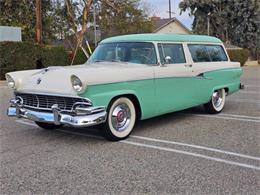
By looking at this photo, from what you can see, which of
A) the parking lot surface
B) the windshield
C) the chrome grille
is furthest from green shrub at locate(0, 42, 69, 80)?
the chrome grille

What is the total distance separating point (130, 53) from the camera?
6547 millimetres

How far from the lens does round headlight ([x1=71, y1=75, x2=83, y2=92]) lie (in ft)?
17.0

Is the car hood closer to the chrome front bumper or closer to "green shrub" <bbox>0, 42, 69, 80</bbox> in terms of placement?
the chrome front bumper

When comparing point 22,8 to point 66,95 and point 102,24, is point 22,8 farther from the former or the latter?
point 66,95

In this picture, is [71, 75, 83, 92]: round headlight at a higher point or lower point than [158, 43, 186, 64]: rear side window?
lower

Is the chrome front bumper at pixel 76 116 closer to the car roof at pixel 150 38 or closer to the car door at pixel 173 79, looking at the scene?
the car door at pixel 173 79

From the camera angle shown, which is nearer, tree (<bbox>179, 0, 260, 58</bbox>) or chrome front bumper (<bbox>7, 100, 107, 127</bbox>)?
chrome front bumper (<bbox>7, 100, 107, 127</bbox>)

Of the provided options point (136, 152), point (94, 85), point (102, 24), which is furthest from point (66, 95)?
point (102, 24)

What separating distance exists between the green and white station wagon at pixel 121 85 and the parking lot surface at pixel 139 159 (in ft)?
1.27

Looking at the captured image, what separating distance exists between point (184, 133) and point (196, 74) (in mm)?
1558

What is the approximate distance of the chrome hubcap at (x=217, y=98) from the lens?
26.5 ft

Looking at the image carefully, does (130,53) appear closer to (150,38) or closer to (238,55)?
(150,38)

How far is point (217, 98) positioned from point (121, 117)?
323cm

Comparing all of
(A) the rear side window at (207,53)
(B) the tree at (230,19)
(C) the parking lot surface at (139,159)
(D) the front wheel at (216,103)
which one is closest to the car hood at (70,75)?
(C) the parking lot surface at (139,159)
